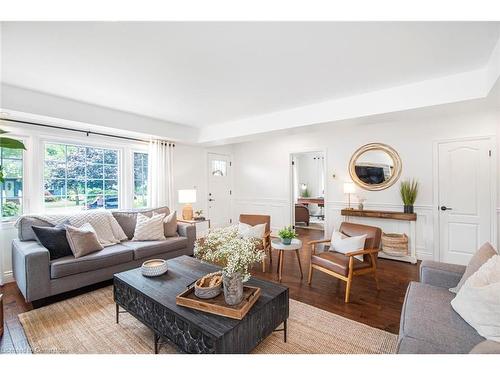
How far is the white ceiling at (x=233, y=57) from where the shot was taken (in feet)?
5.57

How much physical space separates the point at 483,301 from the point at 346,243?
1568 millimetres

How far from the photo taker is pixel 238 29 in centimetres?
169

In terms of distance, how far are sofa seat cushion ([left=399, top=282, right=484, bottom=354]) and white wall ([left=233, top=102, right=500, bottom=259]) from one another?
7.36ft

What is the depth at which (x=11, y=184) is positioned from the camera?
3.06 m

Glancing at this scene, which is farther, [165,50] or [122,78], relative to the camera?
[122,78]

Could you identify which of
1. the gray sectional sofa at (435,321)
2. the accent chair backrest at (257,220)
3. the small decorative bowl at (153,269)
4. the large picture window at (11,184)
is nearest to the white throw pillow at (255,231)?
the accent chair backrest at (257,220)

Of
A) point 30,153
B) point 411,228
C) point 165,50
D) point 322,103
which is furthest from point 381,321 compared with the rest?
point 30,153

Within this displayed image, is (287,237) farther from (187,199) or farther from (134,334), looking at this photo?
(187,199)

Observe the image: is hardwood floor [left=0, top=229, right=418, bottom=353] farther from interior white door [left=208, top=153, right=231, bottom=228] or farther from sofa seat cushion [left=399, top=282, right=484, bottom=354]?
interior white door [left=208, top=153, right=231, bottom=228]

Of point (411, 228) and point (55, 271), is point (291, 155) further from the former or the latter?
point (55, 271)

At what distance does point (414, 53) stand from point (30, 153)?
183 inches

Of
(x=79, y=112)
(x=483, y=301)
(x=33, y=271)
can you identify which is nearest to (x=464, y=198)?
(x=483, y=301)

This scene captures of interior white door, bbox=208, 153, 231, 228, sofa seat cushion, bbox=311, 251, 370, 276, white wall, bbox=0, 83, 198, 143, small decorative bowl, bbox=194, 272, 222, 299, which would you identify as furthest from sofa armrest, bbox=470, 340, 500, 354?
interior white door, bbox=208, 153, 231, 228

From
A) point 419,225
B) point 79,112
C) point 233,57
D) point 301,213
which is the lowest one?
point 301,213
